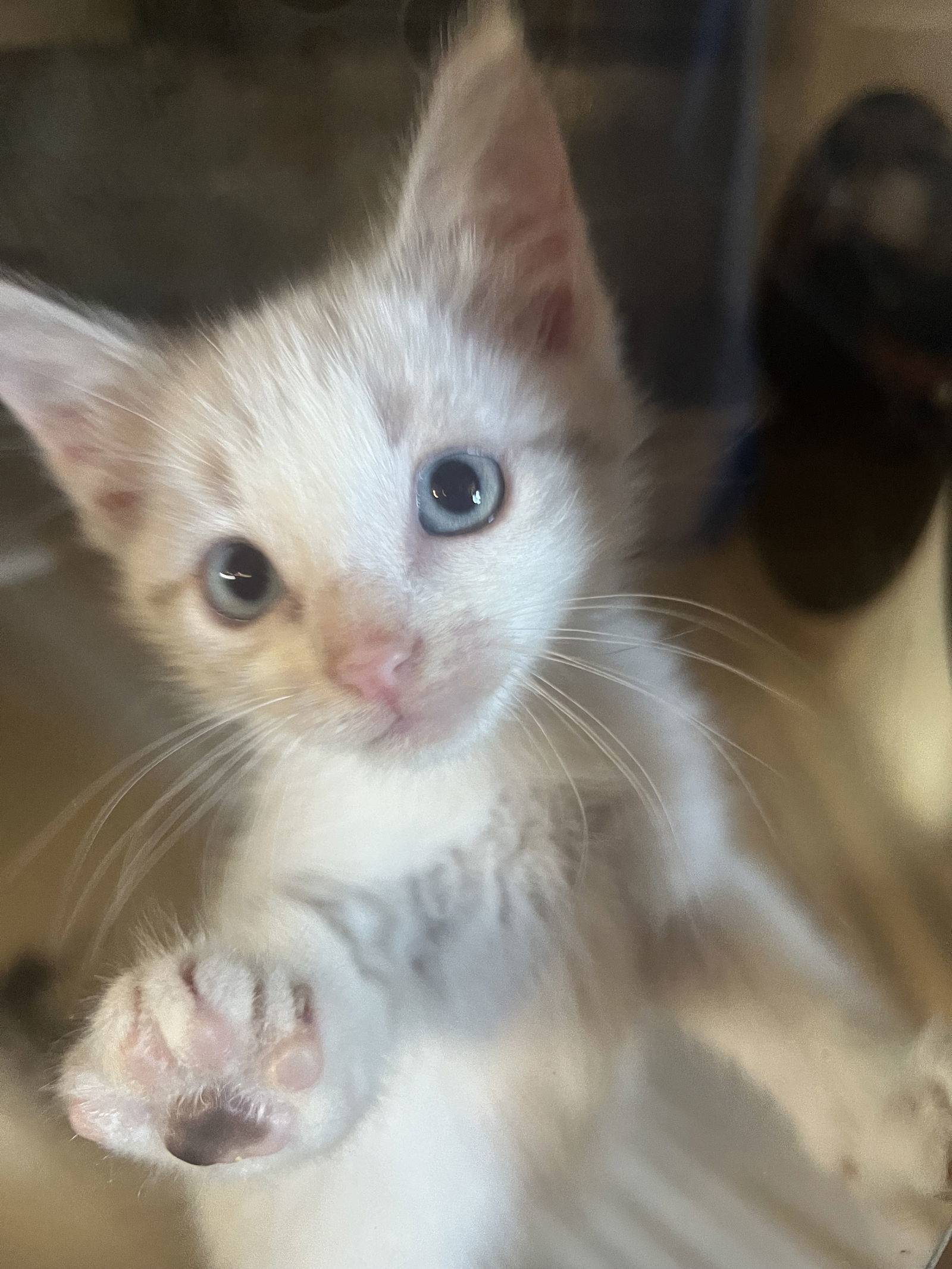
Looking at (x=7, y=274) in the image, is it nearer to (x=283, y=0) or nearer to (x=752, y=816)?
(x=283, y=0)

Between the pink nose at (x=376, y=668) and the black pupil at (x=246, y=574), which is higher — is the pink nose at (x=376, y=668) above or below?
below

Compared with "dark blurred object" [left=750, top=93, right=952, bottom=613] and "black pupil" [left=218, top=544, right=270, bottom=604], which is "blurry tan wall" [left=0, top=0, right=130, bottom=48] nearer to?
"black pupil" [left=218, top=544, right=270, bottom=604]

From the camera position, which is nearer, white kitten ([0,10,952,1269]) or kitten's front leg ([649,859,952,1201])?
white kitten ([0,10,952,1269])

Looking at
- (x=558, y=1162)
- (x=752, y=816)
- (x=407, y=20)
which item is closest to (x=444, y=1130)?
(x=558, y=1162)

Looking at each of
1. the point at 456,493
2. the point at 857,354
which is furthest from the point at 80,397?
the point at 857,354

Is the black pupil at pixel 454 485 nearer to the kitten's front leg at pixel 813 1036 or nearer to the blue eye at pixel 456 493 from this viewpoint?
the blue eye at pixel 456 493

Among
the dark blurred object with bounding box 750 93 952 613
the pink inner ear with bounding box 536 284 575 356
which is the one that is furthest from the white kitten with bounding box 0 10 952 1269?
the dark blurred object with bounding box 750 93 952 613

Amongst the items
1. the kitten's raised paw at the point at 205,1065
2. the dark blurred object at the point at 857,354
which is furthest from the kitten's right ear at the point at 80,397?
the dark blurred object at the point at 857,354
